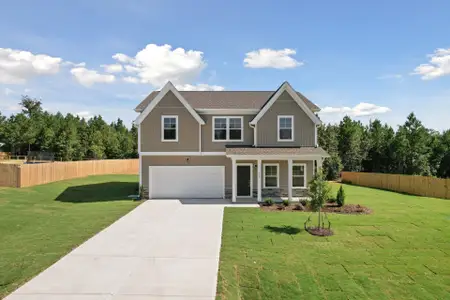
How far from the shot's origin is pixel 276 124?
21734 millimetres

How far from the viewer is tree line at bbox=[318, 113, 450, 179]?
1606 inches

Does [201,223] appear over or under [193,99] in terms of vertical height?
under

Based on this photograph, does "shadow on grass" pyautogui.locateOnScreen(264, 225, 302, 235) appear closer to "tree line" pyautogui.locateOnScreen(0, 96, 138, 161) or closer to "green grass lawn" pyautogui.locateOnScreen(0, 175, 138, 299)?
"green grass lawn" pyautogui.locateOnScreen(0, 175, 138, 299)

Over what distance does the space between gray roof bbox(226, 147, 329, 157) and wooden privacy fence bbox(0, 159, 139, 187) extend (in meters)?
16.9

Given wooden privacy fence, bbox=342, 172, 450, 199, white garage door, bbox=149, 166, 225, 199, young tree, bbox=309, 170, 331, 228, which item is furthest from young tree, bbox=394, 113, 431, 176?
young tree, bbox=309, 170, 331, 228

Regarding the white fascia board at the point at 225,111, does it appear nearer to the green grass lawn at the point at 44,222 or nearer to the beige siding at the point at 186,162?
the beige siding at the point at 186,162

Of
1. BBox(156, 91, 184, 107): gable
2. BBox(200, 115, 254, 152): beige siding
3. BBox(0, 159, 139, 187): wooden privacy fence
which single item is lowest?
BBox(0, 159, 139, 187): wooden privacy fence

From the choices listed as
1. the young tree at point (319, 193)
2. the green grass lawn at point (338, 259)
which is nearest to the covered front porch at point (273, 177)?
the green grass lawn at point (338, 259)

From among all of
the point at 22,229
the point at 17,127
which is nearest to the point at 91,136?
the point at 17,127

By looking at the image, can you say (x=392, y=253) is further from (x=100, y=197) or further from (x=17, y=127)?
(x=17, y=127)

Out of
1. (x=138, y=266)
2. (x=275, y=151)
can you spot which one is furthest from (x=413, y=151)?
(x=138, y=266)

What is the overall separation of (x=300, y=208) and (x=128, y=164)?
37.5 m

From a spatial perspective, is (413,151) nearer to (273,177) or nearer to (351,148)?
(351,148)

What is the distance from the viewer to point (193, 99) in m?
23.8
